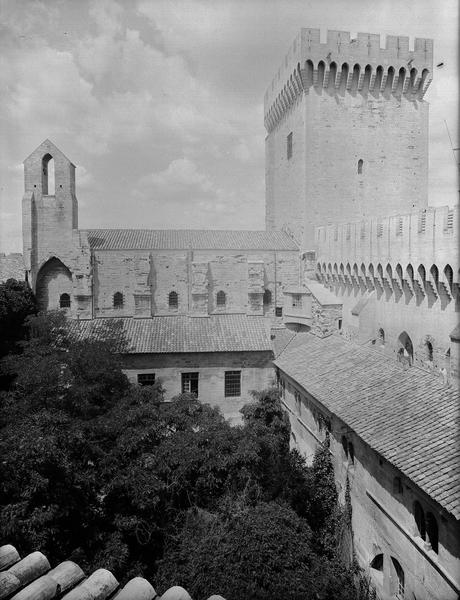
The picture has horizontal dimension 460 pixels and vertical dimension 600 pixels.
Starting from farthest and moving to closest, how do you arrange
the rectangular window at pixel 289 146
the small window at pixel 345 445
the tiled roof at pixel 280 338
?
the rectangular window at pixel 289 146 → the tiled roof at pixel 280 338 → the small window at pixel 345 445

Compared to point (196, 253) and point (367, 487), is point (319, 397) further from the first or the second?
point (196, 253)

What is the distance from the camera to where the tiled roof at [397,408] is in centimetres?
1089

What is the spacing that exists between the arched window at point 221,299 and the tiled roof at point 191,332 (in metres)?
2.57

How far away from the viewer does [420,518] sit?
11.4 m

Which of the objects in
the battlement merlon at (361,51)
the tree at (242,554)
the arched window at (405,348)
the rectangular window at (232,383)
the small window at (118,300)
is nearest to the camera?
the tree at (242,554)

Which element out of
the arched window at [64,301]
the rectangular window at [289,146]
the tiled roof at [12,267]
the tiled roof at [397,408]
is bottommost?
the tiled roof at [397,408]

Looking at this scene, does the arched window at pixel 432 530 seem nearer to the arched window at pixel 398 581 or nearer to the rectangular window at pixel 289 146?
the arched window at pixel 398 581

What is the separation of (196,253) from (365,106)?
15.6 m

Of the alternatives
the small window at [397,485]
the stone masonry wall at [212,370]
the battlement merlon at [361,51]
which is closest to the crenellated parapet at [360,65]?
the battlement merlon at [361,51]

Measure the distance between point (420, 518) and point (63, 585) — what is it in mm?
9124

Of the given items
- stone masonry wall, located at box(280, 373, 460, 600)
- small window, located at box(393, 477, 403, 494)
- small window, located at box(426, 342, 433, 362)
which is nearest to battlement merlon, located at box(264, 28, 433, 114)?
small window, located at box(426, 342, 433, 362)

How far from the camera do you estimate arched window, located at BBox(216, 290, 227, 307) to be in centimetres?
3238

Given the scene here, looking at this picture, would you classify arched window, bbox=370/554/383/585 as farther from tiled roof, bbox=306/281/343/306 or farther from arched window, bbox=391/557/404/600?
tiled roof, bbox=306/281/343/306

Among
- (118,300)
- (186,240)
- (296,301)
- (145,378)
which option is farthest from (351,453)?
(186,240)
